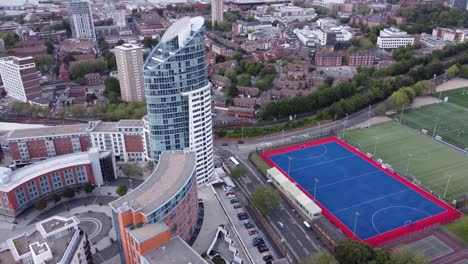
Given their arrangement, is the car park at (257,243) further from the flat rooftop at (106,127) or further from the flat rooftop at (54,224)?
the flat rooftop at (106,127)

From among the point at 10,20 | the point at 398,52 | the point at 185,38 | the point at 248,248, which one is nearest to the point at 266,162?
the point at 248,248

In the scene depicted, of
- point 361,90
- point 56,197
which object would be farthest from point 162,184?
point 361,90

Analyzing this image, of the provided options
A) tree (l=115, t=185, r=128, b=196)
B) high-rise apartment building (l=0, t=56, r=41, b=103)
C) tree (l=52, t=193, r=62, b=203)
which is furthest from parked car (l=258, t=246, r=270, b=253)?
high-rise apartment building (l=0, t=56, r=41, b=103)

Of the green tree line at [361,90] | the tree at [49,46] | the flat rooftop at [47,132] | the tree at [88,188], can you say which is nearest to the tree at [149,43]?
the tree at [49,46]

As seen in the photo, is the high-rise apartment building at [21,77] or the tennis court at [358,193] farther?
the high-rise apartment building at [21,77]

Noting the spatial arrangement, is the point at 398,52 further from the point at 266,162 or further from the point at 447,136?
the point at 266,162

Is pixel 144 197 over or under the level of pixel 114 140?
over
